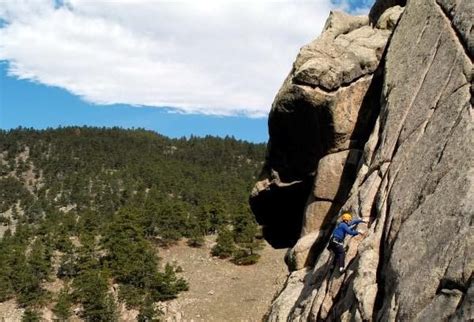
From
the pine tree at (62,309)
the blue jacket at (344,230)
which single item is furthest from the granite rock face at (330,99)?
the pine tree at (62,309)

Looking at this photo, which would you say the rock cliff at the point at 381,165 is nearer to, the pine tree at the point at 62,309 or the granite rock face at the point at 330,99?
the granite rock face at the point at 330,99

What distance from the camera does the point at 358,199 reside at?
61.7ft

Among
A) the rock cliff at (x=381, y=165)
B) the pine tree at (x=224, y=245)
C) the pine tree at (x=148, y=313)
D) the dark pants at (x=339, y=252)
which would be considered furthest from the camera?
the pine tree at (x=224, y=245)

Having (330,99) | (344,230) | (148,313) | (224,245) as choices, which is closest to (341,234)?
(344,230)

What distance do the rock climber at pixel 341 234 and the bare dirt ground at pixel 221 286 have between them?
53870 millimetres

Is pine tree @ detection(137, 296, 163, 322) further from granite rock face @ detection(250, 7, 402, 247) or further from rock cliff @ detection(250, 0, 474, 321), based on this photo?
granite rock face @ detection(250, 7, 402, 247)

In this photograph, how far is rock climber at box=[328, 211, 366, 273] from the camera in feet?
56.0

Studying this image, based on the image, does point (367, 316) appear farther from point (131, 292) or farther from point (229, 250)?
point (229, 250)

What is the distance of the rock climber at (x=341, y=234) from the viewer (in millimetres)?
17062

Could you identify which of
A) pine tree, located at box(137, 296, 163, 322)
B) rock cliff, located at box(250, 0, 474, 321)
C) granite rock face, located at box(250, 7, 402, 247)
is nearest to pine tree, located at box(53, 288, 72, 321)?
pine tree, located at box(137, 296, 163, 322)

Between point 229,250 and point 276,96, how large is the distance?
240ft

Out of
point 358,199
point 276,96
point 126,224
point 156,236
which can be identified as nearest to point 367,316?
point 358,199

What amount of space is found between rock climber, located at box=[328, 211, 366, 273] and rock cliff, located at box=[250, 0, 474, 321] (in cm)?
38

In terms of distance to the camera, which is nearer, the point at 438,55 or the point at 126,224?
the point at 438,55
